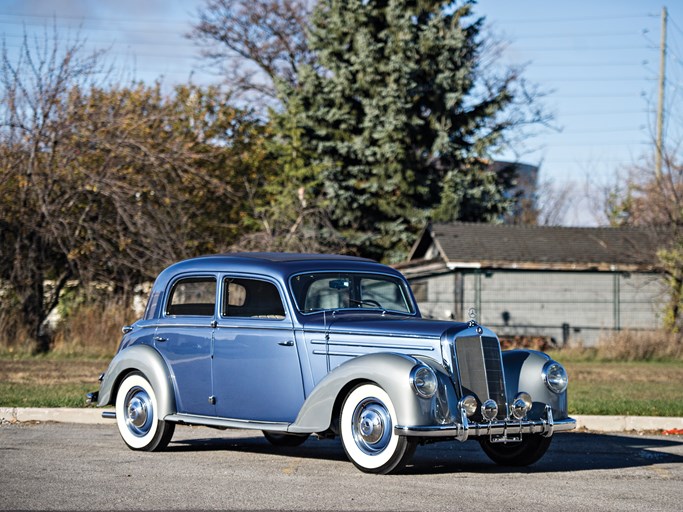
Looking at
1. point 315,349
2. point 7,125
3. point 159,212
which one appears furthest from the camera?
point 159,212

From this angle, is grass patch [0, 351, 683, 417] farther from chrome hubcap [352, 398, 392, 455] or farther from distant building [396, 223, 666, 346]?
distant building [396, 223, 666, 346]

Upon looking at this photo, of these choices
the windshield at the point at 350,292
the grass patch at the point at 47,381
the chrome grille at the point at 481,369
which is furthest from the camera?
the grass patch at the point at 47,381

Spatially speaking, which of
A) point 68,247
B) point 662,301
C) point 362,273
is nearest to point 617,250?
point 662,301

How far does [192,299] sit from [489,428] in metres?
3.82

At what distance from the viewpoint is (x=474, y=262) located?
2930 cm

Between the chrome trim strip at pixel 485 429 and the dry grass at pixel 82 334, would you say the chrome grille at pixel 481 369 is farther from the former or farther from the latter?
the dry grass at pixel 82 334

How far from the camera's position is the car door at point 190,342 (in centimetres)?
956

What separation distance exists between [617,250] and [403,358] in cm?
2481

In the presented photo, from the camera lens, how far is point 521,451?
917 cm

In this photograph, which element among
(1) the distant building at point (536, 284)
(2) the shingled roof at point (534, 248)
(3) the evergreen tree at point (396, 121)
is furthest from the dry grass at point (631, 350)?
(3) the evergreen tree at point (396, 121)

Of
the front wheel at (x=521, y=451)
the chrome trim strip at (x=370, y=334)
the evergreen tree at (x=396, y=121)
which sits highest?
the evergreen tree at (x=396, y=121)

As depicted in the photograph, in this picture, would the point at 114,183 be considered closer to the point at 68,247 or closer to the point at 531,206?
the point at 68,247

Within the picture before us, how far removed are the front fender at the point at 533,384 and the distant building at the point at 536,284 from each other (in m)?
19.9

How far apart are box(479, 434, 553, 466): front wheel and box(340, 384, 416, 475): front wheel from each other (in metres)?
1.30
